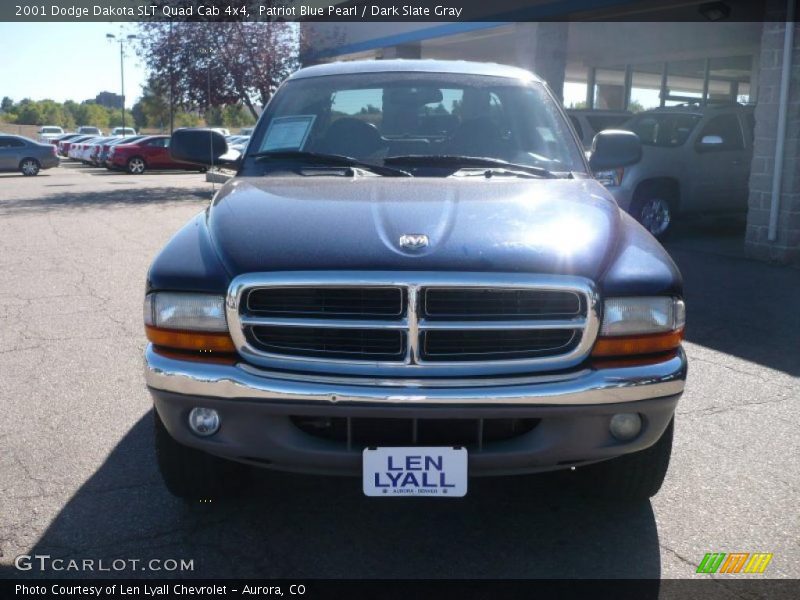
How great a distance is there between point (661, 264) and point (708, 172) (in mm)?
9328

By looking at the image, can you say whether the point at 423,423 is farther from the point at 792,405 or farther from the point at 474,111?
the point at 792,405

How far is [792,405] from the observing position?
196 inches

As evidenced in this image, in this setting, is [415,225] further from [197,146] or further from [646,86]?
[646,86]

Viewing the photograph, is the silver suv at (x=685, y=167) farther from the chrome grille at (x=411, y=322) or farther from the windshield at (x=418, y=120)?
the chrome grille at (x=411, y=322)

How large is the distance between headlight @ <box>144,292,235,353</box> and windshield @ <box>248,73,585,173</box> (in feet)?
4.77

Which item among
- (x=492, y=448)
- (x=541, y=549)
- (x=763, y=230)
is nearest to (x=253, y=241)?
(x=492, y=448)

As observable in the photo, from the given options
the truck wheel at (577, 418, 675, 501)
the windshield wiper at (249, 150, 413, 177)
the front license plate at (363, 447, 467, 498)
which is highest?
the windshield wiper at (249, 150, 413, 177)

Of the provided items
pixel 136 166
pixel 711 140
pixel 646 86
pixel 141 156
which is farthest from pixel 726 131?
pixel 136 166

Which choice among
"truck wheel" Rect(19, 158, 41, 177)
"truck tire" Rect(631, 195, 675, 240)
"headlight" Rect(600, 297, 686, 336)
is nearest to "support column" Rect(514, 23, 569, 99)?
"truck tire" Rect(631, 195, 675, 240)

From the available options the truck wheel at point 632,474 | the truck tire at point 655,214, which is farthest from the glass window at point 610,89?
the truck wheel at point 632,474

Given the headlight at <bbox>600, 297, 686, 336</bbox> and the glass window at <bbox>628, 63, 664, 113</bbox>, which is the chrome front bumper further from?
the glass window at <bbox>628, 63, 664, 113</bbox>

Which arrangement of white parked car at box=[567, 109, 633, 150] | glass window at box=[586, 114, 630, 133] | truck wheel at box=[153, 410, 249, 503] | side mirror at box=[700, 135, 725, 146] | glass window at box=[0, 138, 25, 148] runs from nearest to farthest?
truck wheel at box=[153, 410, 249, 503] → side mirror at box=[700, 135, 725, 146] → white parked car at box=[567, 109, 633, 150] → glass window at box=[586, 114, 630, 133] → glass window at box=[0, 138, 25, 148]

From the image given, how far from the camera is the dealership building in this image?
389 inches

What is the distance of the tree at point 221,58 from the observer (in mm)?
21469
